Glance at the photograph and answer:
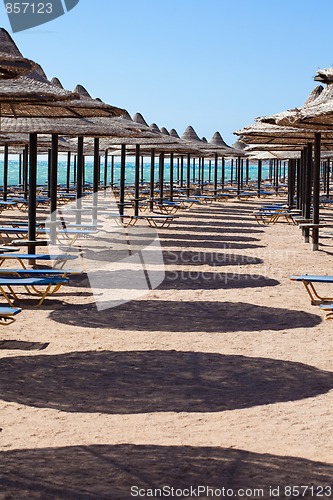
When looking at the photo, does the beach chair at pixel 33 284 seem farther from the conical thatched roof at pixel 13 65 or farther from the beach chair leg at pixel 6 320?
the conical thatched roof at pixel 13 65

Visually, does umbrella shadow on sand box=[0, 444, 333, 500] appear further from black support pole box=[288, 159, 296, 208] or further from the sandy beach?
black support pole box=[288, 159, 296, 208]

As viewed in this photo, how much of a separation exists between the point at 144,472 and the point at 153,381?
57.7 inches

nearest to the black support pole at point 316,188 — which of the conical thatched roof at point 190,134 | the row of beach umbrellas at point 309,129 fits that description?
the row of beach umbrellas at point 309,129

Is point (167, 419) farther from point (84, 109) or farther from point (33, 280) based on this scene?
Result: point (84, 109)

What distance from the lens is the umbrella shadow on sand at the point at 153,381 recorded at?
425 centimetres

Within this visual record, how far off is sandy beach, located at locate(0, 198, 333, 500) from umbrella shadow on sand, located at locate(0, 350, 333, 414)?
0.01 metres

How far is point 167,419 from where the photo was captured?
13.0ft

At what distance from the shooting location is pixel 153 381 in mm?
4672

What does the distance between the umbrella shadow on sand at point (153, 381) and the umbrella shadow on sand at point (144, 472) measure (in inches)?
25.8

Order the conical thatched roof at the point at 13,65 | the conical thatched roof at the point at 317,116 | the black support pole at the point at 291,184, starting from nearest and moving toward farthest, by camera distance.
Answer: the conical thatched roof at the point at 13,65, the conical thatched roof at the point at 317,116, the black support pole at the point at 291,184

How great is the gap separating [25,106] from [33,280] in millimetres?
2340

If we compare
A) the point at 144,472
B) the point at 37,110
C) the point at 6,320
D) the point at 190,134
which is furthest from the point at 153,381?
the point at 190,134

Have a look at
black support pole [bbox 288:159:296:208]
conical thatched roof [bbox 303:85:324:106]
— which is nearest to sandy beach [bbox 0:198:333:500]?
conical thatched roof [bbox 303:85:324:106]

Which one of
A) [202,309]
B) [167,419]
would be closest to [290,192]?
[202,309]
